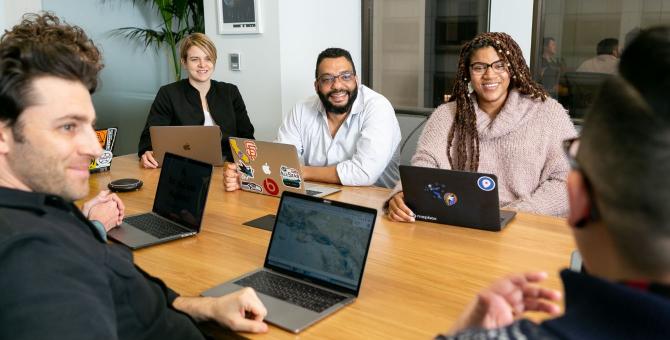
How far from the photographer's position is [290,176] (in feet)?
7.95

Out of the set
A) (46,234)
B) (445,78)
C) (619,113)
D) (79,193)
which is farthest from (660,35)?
(445,78)

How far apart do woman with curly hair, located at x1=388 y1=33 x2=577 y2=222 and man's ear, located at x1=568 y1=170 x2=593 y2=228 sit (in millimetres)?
1765

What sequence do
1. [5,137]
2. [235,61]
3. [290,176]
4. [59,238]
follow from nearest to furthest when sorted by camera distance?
[59,238]
[5,137]
[290,176]
[235,61]

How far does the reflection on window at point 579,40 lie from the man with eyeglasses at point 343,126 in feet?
4.07

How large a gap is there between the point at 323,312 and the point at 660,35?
99 cm

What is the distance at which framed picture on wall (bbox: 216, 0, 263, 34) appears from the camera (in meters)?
4.26

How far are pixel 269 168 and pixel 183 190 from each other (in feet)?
1.42

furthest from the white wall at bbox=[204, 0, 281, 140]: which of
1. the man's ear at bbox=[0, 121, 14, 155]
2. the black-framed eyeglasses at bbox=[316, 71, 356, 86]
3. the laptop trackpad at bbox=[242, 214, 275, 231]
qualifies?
the man's ear at bbox=[0, 121, 14, 155]

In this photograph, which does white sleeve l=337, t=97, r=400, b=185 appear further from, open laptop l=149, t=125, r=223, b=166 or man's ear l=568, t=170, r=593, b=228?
man's ear l=568, t=170, r=593, b=228

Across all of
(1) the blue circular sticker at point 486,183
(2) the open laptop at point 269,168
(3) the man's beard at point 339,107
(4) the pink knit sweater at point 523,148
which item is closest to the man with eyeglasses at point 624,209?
(1) the blue circular sticker at point 486,183

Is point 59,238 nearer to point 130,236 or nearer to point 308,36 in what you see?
point 130,236

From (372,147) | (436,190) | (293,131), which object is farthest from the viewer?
(293,131)

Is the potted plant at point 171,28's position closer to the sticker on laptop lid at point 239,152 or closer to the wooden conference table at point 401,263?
the sticker on laptop lid at point 239,152

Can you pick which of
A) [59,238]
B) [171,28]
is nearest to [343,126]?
[59,238]
